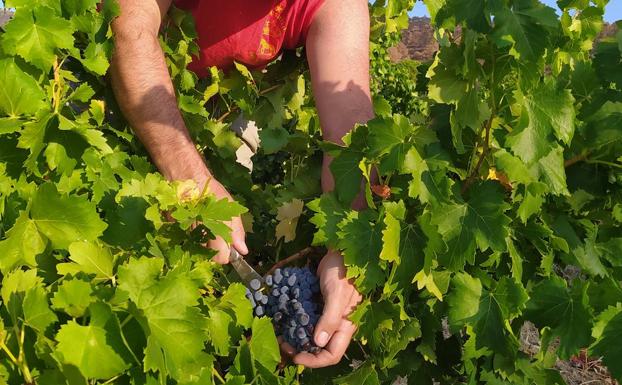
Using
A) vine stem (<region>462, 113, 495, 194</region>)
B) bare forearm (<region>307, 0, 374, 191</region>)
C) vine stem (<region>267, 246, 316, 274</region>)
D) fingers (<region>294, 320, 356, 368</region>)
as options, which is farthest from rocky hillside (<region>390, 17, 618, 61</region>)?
fingers (<region>294, 320, 356, 368</region>)

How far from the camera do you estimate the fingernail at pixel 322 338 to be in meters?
1.51

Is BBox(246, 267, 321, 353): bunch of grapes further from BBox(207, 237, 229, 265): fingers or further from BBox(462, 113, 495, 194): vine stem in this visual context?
BBox(462, 113, 495, 194): vine stem

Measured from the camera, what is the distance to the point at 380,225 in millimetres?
1490

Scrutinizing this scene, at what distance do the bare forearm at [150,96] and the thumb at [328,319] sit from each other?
594 mm

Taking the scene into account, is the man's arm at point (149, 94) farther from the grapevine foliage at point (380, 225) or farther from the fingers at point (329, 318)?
the fingers at point (329, 318)

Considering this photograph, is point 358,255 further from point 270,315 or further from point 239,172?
point 239,172

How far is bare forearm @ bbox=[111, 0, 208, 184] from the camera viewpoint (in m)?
1.88

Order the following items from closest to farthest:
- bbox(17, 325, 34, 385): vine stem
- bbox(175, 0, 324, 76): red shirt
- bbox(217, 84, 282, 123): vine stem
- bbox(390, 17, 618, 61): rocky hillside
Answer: bbox(17, 325, 34, 385): vine stem < bbox(175, 0, 324, 76): red shirt < bbox(217, 84, 282, 123): vine stem < bbox(390, 17, 618, 61): rocky hillside

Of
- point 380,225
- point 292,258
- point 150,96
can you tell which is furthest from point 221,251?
point 150,96

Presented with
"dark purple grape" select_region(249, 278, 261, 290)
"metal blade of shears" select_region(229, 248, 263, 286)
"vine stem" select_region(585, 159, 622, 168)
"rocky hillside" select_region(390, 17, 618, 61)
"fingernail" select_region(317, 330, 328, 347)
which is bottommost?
"rocky hillside" select_region(390, 17, 618, 61)

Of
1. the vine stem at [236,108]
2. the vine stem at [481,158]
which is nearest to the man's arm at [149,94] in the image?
the vine stem at [236,108]

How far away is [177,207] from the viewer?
1496 millimetres

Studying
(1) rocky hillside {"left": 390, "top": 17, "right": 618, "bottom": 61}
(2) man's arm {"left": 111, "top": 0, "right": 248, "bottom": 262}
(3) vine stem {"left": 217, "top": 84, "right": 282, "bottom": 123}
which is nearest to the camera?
(2) man's arm {"left": 111, "top": 0, "right": 248, "bottom": 262}

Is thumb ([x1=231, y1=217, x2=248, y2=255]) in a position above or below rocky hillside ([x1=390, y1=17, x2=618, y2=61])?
above
